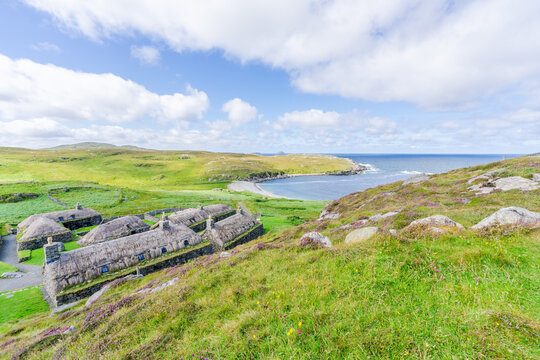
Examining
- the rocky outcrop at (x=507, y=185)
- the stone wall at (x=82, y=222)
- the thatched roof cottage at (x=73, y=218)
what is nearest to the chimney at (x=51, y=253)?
the thatched roof cottage at (x=73, y=218)

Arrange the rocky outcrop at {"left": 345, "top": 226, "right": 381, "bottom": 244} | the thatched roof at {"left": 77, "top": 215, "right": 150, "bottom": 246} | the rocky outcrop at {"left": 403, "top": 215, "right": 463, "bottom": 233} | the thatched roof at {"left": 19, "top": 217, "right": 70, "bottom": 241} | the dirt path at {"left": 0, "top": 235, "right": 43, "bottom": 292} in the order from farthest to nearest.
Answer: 1. the thatched roof at {"left": 19, "top": 217, "right": 70, "bottom": 241}
2. the thatched roof at {"left": 77, "top": 215, "right": 150, "bottom": 246}
3. the dirt path at {"left": 0, "top": 235, "right": 43, "bottom": 292}
4. the rocky outcrop at {"left": 345, "top": 226, "right": 381, "bottom": 244}
5. the rocky outcrop at {"left": 403, "top": 215, "right": 463, "bottom": 233}

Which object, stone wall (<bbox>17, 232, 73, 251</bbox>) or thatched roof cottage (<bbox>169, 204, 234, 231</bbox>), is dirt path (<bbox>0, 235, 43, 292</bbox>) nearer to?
stone wall (<bbox>17, 232, 73, 251</bbox>)

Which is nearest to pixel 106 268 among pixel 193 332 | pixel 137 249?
pixel 137 249

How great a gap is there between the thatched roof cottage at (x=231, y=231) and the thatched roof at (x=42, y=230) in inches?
1108

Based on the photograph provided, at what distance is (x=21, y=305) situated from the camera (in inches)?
753

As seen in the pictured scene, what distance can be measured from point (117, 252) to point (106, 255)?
1.07 meters

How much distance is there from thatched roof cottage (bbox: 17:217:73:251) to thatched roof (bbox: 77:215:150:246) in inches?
203

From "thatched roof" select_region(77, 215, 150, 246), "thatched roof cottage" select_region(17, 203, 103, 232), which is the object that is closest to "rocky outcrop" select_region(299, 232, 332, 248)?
"thatched roof" select_region(77, 215, 150, 246)

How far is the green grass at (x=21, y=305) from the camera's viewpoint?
17.4 metres

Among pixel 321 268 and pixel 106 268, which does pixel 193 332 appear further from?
pixel 106 268

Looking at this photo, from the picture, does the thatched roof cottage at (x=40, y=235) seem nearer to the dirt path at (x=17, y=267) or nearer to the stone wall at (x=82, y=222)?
the dirt path at (x=17, y=267)

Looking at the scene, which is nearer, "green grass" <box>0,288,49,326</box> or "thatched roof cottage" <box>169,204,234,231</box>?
"green grass" <box>0,288,49,326</box>

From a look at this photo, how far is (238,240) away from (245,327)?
30.2 m

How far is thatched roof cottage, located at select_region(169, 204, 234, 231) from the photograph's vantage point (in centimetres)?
4316
